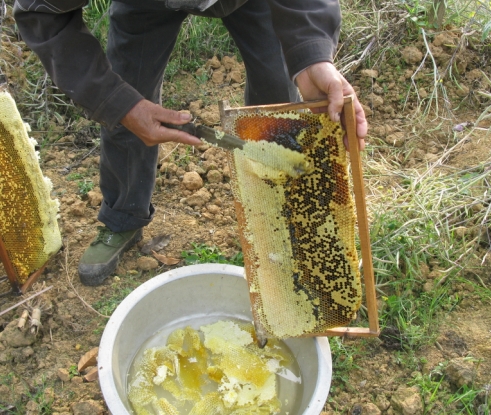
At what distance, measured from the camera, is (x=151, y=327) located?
7.49ft

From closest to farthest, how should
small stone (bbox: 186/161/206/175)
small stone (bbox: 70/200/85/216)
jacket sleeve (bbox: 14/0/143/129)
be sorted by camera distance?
jacket sleeve (bbox: 14/0/143/129), small stone (bbox: 70/200/85/216), small stone (bbox: 186/161/206/175)

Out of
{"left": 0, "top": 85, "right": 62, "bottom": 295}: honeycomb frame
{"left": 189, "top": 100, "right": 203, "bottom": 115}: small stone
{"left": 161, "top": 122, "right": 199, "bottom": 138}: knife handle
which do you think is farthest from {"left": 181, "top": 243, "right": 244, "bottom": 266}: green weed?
{"left": 189, "top": 100, "right": 203, "bottom": 115}: small stone

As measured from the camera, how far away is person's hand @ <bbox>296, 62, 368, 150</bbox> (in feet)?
5.34

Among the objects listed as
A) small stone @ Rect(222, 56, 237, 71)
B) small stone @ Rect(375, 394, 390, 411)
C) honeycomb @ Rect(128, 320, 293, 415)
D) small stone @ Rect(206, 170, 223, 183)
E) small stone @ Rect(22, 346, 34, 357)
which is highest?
small stone @ Rect(222, 56, 237, 71)

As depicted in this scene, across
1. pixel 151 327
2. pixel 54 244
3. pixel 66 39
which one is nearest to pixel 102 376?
pixel 151 327

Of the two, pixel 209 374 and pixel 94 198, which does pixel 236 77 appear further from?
pixel 209 374

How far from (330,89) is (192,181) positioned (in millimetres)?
1569

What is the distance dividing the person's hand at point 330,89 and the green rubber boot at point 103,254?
1343 millimetres

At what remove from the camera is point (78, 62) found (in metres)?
1.94

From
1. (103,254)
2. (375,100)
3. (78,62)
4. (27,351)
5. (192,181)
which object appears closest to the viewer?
(78,62)

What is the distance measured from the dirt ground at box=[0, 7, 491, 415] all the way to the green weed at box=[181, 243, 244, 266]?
5 centimetres

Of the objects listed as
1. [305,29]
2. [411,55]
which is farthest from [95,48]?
[411,55]

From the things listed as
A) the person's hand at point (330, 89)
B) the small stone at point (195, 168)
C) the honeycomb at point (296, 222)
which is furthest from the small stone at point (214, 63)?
the honeycomb at point (296, 222)

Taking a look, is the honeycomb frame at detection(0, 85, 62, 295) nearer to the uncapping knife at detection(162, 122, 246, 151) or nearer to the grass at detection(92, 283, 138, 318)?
the grass at detection(92, 283, 138, 318)
